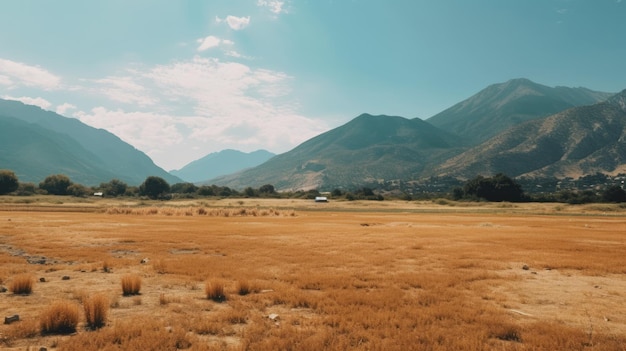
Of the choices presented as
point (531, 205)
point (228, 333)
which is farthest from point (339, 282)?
point (531, 205)

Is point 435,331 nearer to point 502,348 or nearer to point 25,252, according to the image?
point 502,348

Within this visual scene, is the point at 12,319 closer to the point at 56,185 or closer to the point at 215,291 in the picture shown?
the point at 215,291

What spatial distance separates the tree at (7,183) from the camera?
5822 inches

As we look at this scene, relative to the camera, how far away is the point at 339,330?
10250 millimetres

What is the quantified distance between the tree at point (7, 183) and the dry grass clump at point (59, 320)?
18044 cm

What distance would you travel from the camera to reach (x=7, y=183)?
14912 centimetres

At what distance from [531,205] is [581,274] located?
11108 centimetres

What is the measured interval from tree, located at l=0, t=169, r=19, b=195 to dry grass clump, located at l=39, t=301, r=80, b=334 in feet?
592

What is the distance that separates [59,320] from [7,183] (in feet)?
595

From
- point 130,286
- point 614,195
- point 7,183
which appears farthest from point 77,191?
point 614,195

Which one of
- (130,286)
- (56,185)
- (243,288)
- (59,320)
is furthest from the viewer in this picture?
(56,185)

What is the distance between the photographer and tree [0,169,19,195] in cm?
14788

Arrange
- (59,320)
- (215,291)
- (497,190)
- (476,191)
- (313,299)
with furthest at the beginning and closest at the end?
(476,191) → (497,190) → (215,291) → (313,299) → (59,320)

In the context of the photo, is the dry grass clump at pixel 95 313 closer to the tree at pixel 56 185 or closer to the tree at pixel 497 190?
the tree at pixel 497 190
